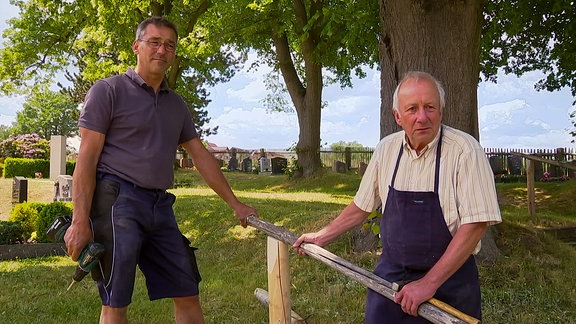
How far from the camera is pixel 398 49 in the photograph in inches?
290

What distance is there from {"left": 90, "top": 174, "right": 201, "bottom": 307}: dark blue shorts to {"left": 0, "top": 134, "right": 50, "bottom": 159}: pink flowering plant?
98.3ft

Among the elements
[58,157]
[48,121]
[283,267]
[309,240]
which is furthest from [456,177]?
[48,121]

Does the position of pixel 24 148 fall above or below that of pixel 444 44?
below

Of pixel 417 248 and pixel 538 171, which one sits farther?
Answer: pixel 538 171

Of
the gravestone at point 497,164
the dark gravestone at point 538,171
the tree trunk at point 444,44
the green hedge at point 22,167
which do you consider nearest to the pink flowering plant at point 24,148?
the green hedge at point 22,167

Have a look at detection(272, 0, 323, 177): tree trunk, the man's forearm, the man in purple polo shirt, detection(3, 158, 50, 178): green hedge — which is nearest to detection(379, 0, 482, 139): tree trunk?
the man in purple polo shirt

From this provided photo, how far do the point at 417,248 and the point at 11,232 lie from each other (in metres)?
10.6

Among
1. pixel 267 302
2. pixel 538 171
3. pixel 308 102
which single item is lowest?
pixel 267 302

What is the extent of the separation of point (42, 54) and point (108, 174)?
22226mm

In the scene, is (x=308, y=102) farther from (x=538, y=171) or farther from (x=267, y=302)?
(x=267, y=302)

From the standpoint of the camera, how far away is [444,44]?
7.16 metres

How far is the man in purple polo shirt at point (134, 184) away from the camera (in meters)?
3.55

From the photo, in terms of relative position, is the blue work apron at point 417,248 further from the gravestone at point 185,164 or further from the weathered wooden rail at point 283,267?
the gravestone at point 185,164

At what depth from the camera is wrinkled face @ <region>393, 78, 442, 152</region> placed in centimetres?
276
